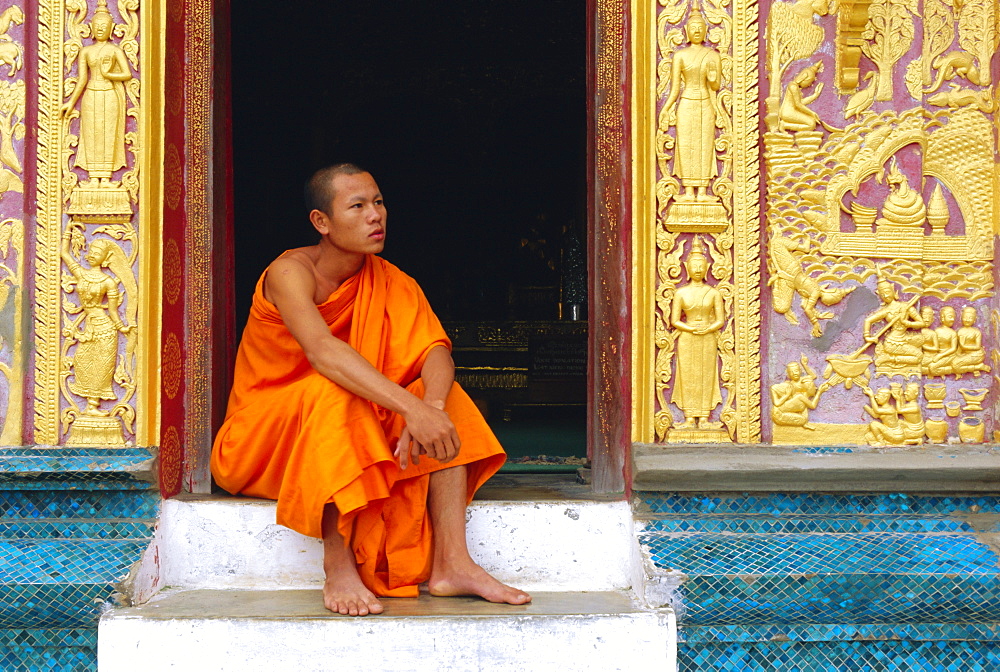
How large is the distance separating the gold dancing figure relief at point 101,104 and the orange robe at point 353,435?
2.23 ft

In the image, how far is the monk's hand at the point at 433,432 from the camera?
305 cm

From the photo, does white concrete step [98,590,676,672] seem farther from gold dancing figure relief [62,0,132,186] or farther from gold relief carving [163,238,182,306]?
gold dancing figure relief [62,0,132,186]

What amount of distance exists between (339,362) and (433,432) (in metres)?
0.40

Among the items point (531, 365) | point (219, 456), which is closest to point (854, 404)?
point (219, 456)

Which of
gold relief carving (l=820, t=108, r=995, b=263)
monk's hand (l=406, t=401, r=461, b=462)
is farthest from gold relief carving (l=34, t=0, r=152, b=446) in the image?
gold relief carving (l=820, t=108, r=995, b=263)

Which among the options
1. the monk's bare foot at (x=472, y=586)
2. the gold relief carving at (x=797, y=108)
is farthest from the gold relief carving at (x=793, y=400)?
the monk's bare foot at (x=472, y=586)

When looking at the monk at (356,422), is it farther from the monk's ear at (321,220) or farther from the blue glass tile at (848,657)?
the blue glass tile at (848,657)

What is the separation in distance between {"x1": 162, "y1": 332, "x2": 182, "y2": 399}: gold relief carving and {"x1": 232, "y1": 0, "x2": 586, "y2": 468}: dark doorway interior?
2.62 meters

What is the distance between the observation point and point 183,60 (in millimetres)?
3656

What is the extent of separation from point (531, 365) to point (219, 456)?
3.91 metres

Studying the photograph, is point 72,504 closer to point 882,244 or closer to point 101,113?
point 101,113

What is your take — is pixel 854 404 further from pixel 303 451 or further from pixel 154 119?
pixel 154 119

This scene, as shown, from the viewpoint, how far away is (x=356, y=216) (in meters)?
3.44

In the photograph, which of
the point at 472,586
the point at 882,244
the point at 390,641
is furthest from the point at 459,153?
the point at 390,641
